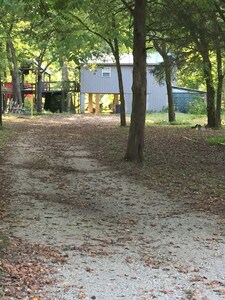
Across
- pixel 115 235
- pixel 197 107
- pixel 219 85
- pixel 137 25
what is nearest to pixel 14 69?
pixel 197 107

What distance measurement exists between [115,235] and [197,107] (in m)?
39.8

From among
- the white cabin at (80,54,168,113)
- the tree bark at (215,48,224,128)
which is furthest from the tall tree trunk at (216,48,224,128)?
the white cabin at (80,54,168,113)

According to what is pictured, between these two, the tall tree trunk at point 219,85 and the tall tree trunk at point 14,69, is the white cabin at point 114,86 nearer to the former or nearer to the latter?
the tall tree trunk at point 14,69

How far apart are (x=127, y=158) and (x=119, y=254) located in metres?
7.42

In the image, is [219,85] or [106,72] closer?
[219,85]

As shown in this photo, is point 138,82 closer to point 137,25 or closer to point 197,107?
point 137,25

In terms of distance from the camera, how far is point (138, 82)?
39.9 feet

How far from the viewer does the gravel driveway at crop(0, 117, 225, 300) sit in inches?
169

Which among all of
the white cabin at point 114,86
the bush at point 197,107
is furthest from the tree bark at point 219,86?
the white cabin at point 114,86

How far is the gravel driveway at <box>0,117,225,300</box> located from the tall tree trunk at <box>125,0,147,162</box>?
1.60 m

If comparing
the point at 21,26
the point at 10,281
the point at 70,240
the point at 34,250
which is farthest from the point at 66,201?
the point at 21,26

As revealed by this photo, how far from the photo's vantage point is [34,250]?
525 centimetres

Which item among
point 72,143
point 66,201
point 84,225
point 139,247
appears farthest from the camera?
point 72,143

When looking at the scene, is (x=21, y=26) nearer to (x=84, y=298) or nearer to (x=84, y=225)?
(x=84, y=225)
